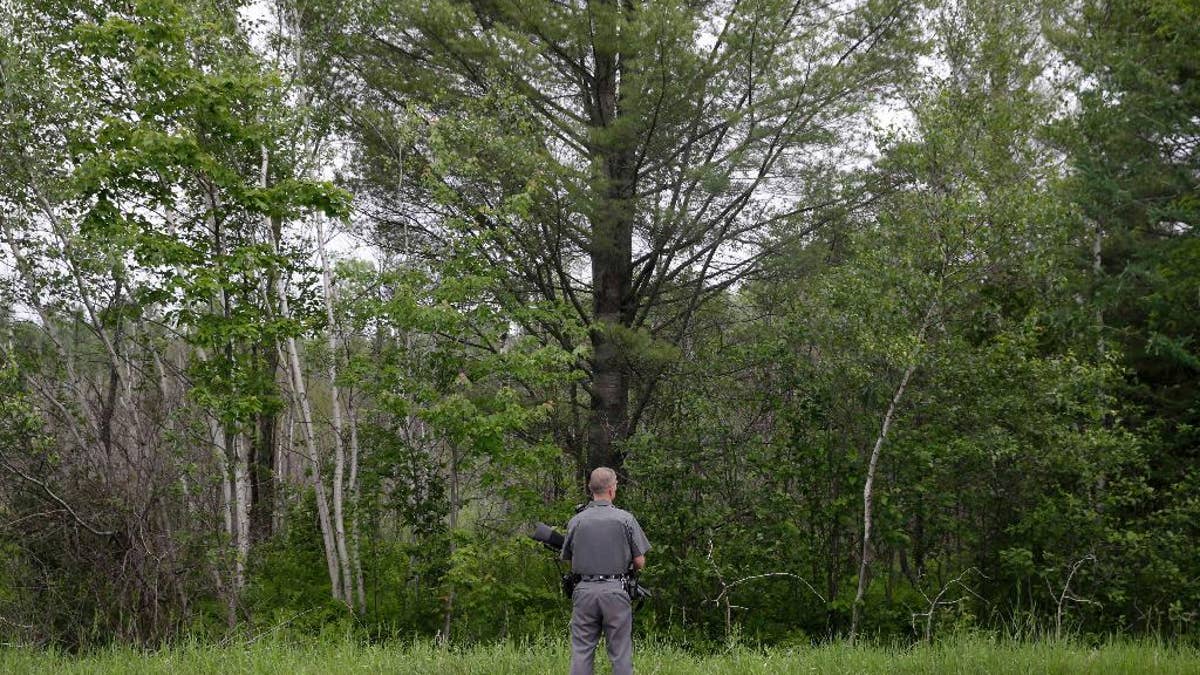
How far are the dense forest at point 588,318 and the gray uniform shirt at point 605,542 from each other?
3.80 meters

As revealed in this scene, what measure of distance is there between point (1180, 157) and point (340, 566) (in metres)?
12.9

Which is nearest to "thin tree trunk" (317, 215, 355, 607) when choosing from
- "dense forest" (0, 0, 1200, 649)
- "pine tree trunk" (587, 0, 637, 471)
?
"dense forest" (0, 0, 1200, 649)

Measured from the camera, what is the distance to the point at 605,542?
5.36m

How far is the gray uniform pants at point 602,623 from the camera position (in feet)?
17.5

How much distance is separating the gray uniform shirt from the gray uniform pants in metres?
0.11

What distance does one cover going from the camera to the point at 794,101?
10648 mm

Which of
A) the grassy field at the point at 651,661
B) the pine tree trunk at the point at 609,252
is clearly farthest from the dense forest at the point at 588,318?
the grassy field at the point at 651,661

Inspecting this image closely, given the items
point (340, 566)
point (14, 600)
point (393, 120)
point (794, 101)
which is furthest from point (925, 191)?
point (14, 600)

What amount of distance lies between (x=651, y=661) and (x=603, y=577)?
1.73m

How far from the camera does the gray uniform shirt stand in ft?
17.6

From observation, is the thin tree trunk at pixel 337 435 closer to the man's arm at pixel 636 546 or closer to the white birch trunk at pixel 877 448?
the man's arm at pixel 636 546

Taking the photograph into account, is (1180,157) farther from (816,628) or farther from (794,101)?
(816,628)

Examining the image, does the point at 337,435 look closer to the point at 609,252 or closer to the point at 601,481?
the point at 609,252

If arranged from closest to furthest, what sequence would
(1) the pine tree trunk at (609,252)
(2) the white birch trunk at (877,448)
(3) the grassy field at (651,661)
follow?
1. (3) the grassy field at (651,661)
2. (2) the white birch trunk at (877,448)
3. (1) the pine tree trunk at (609,252)
